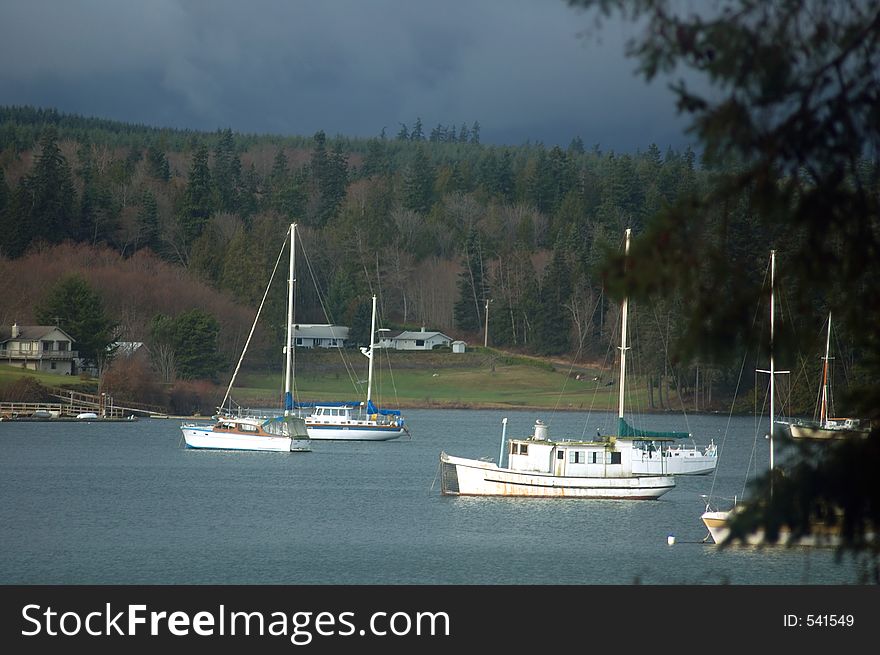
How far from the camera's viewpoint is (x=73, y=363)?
102 meters

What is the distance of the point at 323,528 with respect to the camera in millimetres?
43438

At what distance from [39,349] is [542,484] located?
62261 millimetres

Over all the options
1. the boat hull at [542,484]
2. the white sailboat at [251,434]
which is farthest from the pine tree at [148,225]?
the boat hull at [542,484]

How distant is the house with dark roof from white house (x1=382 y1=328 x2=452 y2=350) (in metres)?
41.8

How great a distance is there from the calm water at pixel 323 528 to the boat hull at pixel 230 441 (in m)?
0.61

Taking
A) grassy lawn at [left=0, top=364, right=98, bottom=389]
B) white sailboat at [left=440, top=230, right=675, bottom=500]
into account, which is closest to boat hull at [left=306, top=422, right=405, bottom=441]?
grassy lawn at [left=0, top=364, right=98, bottom=389]

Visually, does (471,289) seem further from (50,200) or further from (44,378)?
(44,378)

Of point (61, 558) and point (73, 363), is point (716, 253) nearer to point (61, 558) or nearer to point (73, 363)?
point (61, 558)

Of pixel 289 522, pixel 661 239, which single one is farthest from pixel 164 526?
pixel 661 239

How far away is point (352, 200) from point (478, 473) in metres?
134

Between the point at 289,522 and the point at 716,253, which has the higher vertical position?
the point at 716,253

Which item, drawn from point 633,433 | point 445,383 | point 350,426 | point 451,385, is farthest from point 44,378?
point 633,433

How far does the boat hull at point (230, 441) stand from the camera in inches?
2734

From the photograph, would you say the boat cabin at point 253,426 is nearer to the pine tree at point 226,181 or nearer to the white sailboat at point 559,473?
the white sailboat at point 559,473
